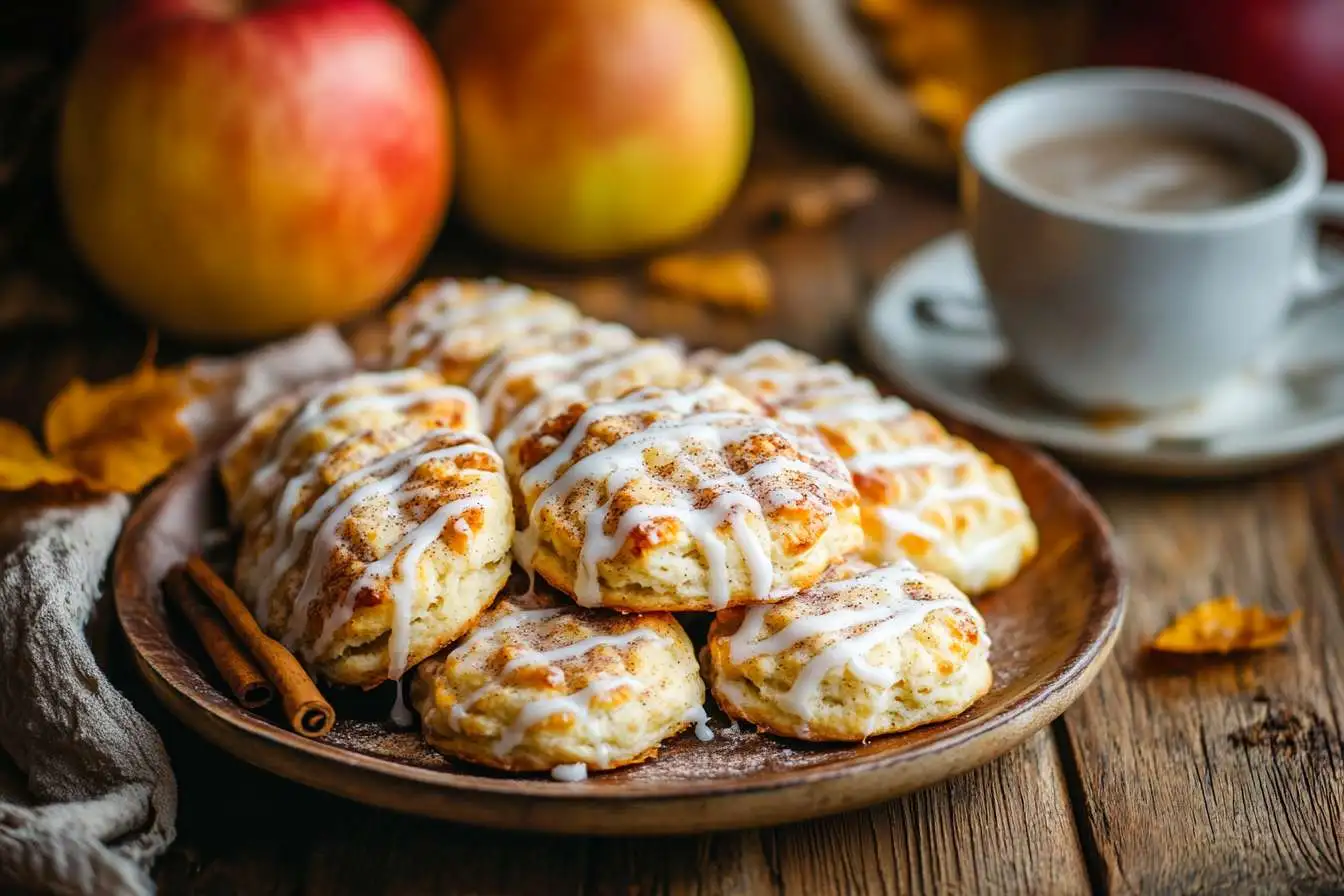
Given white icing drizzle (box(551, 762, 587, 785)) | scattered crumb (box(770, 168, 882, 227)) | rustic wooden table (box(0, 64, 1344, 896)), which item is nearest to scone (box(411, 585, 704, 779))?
white icing drizzle (box(551, 762, 587, 785))

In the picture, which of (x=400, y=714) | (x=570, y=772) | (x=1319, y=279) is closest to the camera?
(x=570, y=772)

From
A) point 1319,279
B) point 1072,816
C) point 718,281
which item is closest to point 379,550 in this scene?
point 1072,816

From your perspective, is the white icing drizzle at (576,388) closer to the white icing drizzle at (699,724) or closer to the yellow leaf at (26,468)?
the white icing drizzle at (699,724)

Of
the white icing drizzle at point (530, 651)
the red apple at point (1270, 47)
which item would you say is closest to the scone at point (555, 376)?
the white icing drizzle at point (530, 651)

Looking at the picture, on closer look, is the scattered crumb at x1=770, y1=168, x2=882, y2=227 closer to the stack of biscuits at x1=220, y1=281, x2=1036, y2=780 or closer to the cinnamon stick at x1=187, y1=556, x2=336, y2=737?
the stack of biscuits at x1=220, y1=281, x2=1036, y2=780

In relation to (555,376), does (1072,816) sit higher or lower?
lower

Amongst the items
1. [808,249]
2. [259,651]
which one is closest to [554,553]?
[259,651]

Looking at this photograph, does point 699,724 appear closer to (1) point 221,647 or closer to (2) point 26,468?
(1) point 221,647
